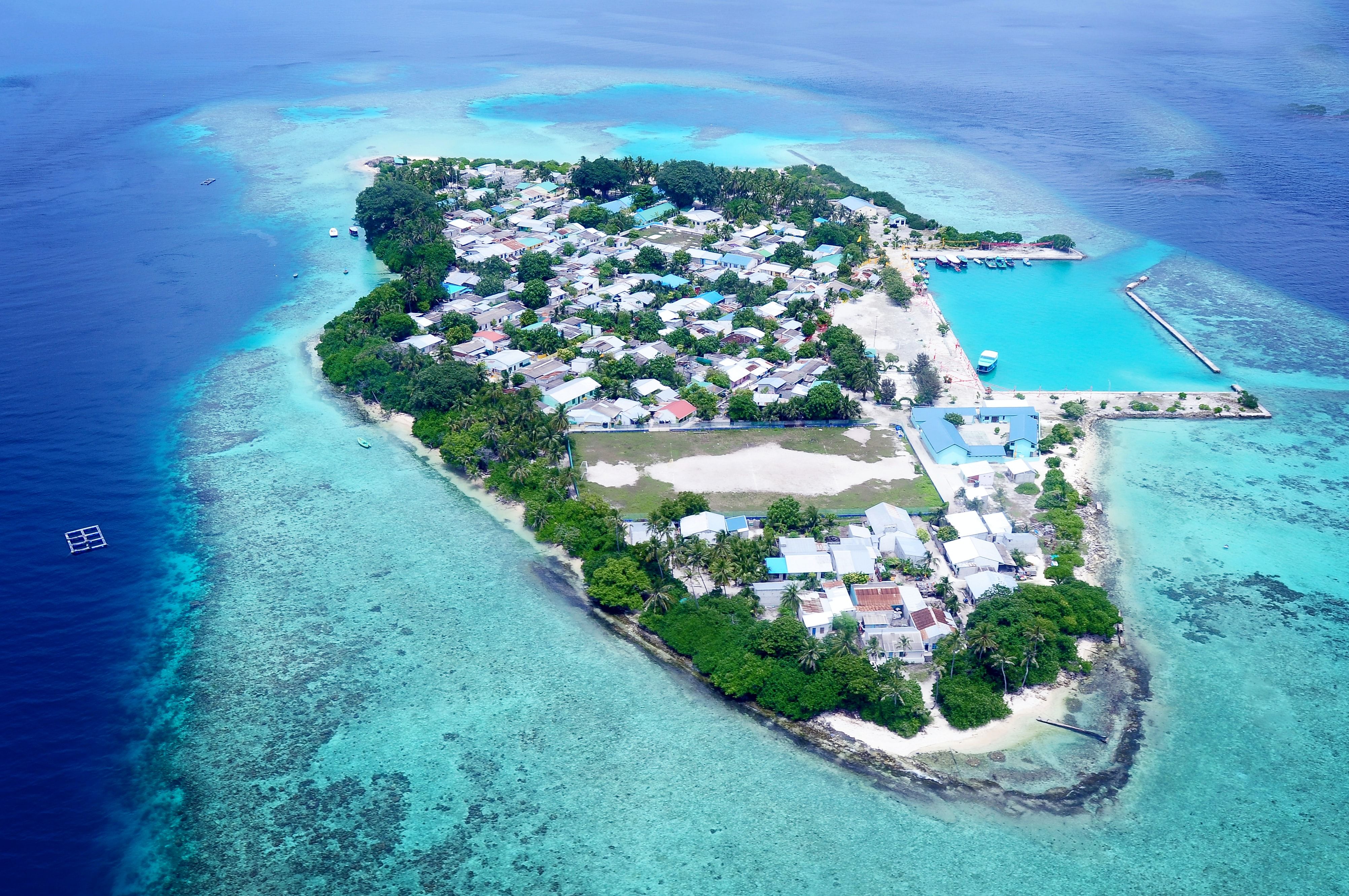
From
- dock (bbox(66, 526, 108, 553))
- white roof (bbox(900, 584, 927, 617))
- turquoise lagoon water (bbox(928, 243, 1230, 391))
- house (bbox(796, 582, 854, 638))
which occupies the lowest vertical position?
dock (bbox(66, 526, 108, 553))

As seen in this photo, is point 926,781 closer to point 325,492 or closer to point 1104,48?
point 325,492

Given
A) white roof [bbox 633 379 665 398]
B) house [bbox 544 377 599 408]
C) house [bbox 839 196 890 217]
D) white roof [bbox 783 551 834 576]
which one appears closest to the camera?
white roof [bbox 783 551 834 576]

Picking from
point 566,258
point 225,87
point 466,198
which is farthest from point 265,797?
point 225,87

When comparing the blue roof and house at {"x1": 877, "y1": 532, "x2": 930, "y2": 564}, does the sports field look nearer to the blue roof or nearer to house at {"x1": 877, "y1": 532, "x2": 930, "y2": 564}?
house at {"x1": 877, "y1": 532, "x2": 930, "y2": 564}

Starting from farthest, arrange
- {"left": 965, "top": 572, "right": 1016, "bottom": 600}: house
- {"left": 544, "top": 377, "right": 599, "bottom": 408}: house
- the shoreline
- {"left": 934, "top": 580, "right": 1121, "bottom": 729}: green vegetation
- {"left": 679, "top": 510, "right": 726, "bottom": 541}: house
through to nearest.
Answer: {"left": 544, "top": 377, "right": 599, "bottom": 408}: house < {"left": 679, "top": 510, "right": 726, "bottom": 541}: house < {"left": 965, "top": 572, "right": 1016, "bottom": 600}: house < {"left": 934, "top": 580, "right": 1121, "bottom": 729}: green vegetation < the shoreline

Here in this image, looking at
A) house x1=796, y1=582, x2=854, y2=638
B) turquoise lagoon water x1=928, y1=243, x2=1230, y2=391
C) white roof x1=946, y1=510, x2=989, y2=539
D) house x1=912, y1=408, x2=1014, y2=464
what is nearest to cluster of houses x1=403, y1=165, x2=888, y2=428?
house x1=912, y1=408, x2=1014, y2=464

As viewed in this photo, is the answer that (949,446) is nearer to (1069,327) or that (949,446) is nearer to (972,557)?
(972,557)

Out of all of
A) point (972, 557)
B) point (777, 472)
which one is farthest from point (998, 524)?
point (777, 472)
